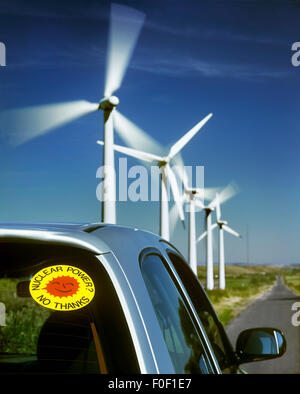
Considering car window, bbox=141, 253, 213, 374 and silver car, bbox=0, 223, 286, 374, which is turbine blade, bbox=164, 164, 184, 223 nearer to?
car window, bbox=141, 253, 213, 374

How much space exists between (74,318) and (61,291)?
0.11 meters

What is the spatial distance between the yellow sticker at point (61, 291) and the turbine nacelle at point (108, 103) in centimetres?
2162

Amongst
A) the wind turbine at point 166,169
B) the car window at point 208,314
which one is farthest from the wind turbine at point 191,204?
the car window at point 208,314

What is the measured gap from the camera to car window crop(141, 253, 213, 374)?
2002 mm

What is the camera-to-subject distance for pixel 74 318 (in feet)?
5.24

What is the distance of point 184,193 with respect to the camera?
42.7 m

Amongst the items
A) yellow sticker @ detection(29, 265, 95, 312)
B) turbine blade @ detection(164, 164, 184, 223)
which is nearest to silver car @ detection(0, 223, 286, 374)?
yellow sticker @ detection(29, 265, 95, 312)

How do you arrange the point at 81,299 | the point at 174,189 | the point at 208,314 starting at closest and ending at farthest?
the point at 81,299 < the point at 208,314 < the point at 174,189

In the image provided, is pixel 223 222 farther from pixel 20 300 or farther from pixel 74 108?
pixel 20 300

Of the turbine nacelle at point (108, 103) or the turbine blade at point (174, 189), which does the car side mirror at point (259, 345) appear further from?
the turbine blade at point (174, 189)

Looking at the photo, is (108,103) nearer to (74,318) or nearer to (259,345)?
(259,345)

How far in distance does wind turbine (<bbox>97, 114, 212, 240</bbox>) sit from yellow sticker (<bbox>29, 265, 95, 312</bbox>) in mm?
25221

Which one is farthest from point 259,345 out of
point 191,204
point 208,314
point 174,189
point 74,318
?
point 191,204

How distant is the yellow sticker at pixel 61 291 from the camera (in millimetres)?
1517
